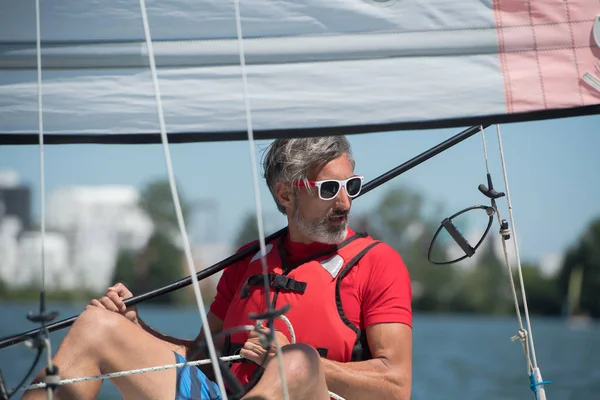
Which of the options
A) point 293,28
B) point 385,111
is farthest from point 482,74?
point 293,28

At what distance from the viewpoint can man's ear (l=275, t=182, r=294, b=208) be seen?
117 inches

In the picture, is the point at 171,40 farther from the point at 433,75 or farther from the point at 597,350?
the point at 597,350

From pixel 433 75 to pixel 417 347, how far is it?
32.4 m

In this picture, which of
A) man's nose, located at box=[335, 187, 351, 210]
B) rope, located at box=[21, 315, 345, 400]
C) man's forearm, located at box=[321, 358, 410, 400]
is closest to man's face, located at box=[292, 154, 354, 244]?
man's nose, located at box=[335, 187, 351, 210]

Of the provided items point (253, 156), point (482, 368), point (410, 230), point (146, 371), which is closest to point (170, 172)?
point (253, 156)

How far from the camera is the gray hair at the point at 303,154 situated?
2.86m

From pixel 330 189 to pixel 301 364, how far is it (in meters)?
0.73

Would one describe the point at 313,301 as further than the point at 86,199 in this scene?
No

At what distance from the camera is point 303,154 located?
288 cm

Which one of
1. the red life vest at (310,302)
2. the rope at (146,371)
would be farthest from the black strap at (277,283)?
the rope at (146,371)

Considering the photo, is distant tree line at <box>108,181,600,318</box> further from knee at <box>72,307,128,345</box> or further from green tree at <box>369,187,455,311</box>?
knee at <box>72,307,128,345</box>

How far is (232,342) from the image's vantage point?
286cm

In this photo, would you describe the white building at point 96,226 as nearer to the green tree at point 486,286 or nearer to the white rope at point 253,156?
the green tree at point 486,286

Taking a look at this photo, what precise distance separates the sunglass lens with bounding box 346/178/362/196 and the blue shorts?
709 millimetres
